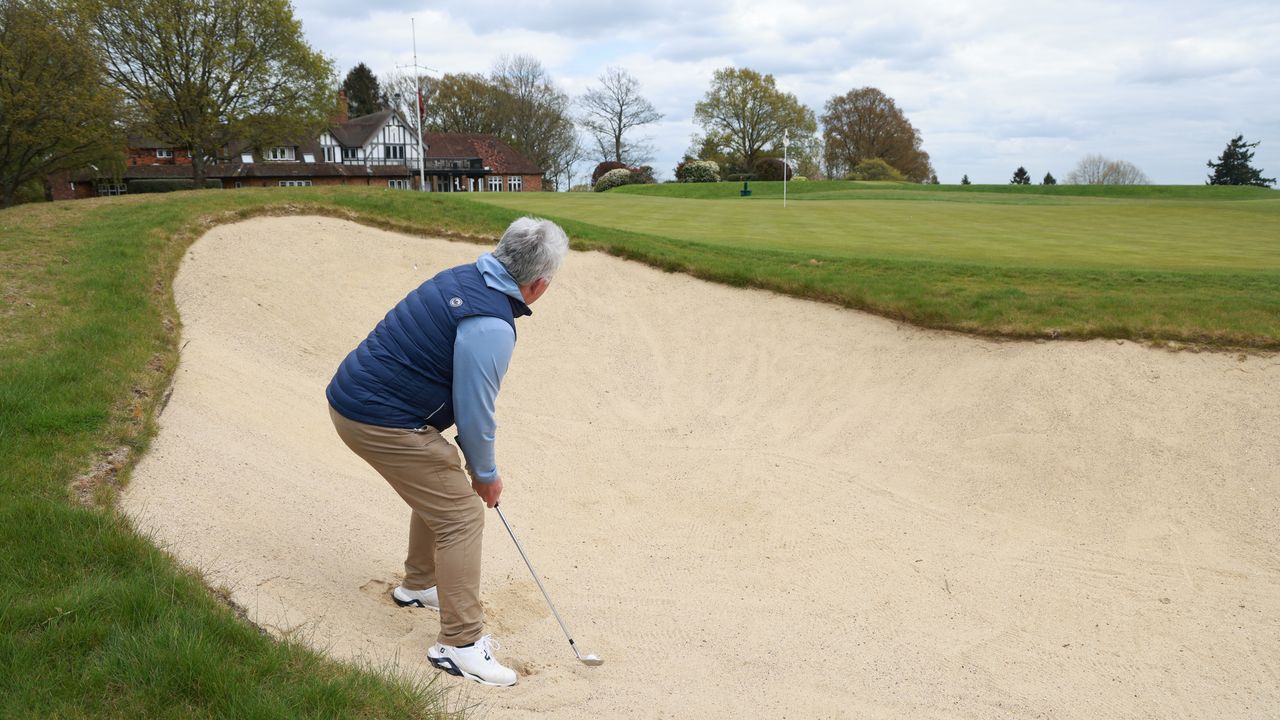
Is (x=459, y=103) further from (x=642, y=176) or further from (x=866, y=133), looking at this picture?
(x=866, y=133)

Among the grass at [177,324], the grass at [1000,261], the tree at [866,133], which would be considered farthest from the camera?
the tree at [866,133]

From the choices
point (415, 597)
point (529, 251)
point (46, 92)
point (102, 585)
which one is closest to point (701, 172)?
point (46, 92)

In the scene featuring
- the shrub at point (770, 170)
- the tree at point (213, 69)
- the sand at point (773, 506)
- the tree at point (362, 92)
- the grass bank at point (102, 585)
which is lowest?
the sand at point (773, 506)

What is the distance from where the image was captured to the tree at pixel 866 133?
8406 cm

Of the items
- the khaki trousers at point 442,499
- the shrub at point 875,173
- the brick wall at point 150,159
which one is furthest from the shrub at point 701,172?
the khaki trousers at point 442,499

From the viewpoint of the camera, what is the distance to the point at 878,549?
24.3 ft

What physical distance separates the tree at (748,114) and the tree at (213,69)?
43702 mm

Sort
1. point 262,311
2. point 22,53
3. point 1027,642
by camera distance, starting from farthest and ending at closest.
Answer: point 22,53, point 262,311, point 1027,642

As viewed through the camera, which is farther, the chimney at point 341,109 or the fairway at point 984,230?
the chimney at point 341,109

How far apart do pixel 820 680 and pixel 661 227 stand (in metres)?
14.8

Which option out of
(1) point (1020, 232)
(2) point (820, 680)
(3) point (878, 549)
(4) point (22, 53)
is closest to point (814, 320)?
(3) point (878, 549)

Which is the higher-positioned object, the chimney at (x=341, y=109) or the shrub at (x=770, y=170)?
the chimney at (x=341, y=109)

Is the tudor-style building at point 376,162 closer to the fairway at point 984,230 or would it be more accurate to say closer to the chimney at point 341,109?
the chimney at point 341,109

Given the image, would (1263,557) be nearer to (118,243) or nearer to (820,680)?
(820,680)
